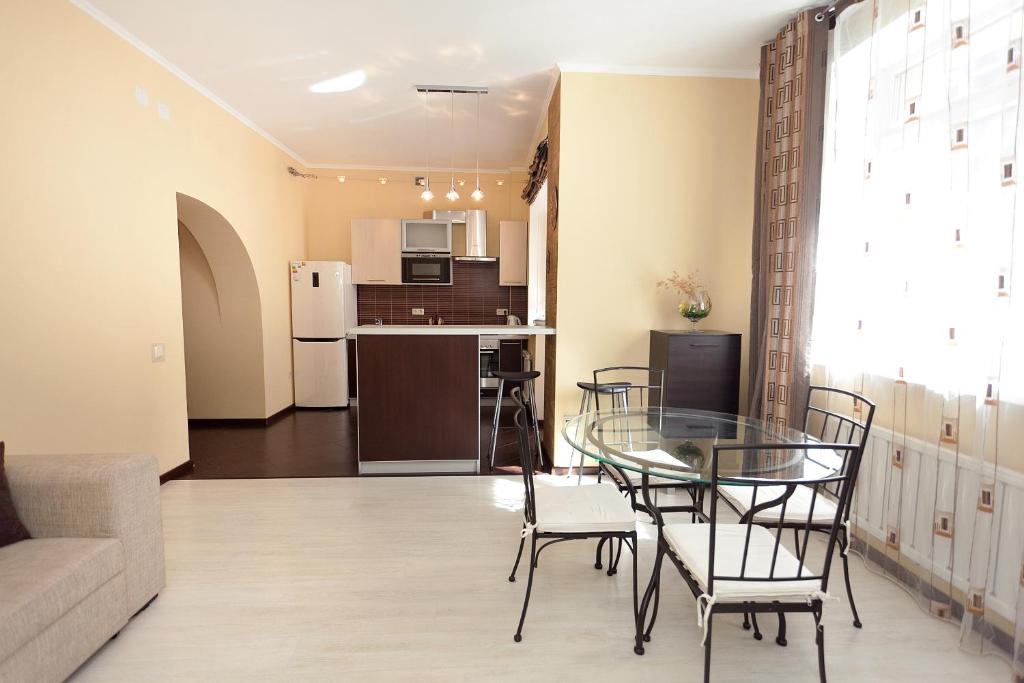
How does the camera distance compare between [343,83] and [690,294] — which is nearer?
[690,294]

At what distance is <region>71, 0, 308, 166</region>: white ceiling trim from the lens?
9.67 feet

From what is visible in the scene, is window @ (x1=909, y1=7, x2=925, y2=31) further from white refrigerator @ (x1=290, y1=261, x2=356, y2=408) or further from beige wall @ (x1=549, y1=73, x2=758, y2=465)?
white refrigerator @ (x1=290, y1=261, x2=356, y2=408)

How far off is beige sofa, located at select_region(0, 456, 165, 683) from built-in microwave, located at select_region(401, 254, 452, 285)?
14.8 ft

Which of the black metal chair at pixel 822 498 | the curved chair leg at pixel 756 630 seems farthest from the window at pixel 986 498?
the curved chair leg at pixel 756 630

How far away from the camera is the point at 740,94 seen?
3.79 meters

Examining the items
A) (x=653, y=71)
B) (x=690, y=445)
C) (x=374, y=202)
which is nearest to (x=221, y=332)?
(x=374, y=202)

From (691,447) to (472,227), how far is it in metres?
4.97

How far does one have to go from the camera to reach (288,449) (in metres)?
4.53

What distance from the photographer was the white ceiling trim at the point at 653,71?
369 cm

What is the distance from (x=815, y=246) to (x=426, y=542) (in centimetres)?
282

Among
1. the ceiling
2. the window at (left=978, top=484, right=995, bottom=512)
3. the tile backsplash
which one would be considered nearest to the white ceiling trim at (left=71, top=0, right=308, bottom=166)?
the ceiling

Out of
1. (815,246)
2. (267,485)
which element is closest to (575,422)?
(815,246)

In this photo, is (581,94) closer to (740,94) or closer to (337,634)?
(740,94)

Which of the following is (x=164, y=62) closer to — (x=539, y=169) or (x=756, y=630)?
(x=539, y=169)
